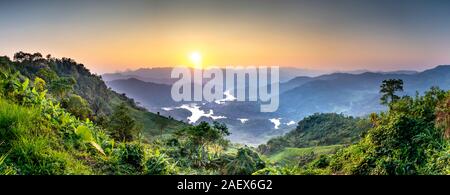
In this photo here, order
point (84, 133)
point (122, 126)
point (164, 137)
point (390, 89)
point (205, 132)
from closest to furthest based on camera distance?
point (84, 133) < point (390, 89) < point (205, 132) < point (122, 126) < point (164, 137)

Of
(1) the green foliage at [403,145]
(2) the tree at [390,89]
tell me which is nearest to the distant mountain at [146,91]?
(1) the green foliage at [403,145]

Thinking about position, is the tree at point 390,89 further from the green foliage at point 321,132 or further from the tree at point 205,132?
the tree at point 205,132

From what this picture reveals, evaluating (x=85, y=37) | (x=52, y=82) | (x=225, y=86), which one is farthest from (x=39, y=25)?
(x=225, y=86)

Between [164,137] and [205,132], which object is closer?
[205,132]

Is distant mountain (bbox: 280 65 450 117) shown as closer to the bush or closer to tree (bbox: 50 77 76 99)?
the bush

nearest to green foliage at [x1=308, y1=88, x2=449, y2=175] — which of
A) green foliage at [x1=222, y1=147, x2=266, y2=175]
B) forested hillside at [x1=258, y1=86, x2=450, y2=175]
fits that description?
forested hillside at [x1=258, y1=86, x2=450, y2=175]

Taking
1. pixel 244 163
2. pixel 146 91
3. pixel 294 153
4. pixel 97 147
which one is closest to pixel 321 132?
pixel 294 153

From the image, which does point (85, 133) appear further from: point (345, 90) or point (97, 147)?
point (345, 90)
